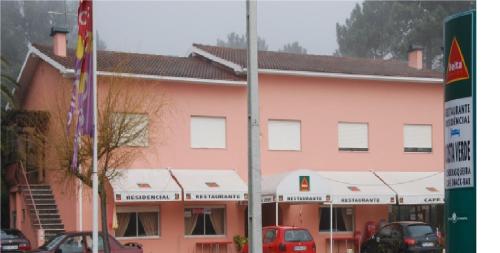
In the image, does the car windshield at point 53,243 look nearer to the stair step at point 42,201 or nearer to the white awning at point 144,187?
Result: the white awning at point 144,187

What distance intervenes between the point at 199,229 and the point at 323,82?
8.08 meters

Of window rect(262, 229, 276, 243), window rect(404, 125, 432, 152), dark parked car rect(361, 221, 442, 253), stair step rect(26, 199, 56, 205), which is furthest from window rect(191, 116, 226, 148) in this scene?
window rect(404, 125, 432, 152)

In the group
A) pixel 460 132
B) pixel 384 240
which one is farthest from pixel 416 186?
pixel 460 132

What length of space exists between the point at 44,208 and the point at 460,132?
23.9m

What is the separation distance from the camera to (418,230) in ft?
88.6

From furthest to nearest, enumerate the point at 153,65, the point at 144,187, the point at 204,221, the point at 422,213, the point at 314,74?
the point at 422,213 < the point at 314,74 < the point at 153,65 < the point at 204,221 < the point at 144,187

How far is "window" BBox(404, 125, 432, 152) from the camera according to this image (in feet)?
119

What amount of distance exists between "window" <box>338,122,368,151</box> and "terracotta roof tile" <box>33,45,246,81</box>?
4.96 meters

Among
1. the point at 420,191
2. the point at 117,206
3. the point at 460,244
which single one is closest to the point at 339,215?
the point at 420,191

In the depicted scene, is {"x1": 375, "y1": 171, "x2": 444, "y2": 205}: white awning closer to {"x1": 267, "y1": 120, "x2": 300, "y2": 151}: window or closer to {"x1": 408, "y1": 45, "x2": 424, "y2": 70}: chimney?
{"x1": 267, "y1": 120, "x2": 300, "y2": 151}: window

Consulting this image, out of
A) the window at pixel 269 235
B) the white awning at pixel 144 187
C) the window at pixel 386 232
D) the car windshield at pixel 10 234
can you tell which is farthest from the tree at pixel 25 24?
the window at pixel 386 232

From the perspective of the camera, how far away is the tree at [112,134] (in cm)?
2570

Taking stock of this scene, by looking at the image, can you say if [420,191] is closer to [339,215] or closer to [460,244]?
[339,215]

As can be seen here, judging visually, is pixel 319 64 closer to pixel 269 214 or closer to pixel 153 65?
pixel 269 214
